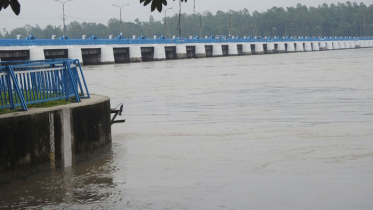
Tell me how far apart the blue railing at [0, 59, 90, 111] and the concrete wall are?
0.39 metres

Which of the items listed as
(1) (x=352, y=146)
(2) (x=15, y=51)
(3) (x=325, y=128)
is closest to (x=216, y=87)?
(3) (x=325, y=128)

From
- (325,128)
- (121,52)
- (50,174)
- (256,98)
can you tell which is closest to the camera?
(50,174)

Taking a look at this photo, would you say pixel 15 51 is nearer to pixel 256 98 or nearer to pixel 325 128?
pixel 256 98

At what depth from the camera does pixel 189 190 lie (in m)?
12.1

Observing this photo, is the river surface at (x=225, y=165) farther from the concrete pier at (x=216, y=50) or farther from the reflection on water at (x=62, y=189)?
the concrete pier at (x=216, y=50)

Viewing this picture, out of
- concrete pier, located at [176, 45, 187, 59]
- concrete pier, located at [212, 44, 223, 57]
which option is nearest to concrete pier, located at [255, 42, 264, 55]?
concrete pier, located at [212, 44, 223, 57]

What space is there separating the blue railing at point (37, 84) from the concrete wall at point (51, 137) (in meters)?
0.39

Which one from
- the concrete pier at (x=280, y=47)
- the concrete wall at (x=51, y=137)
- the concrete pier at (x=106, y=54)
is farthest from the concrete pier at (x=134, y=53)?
the concrete wall at (x=51, y=137)

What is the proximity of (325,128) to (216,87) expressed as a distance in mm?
21026

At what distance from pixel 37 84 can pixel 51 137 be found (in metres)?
2.13

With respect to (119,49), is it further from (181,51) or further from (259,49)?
(259,49)

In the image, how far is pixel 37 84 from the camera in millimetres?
15141

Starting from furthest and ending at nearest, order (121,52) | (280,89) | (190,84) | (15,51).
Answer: (121,52) < (15,51) < (190,84) < (280,89)

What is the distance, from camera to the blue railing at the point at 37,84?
44.4ft
